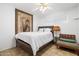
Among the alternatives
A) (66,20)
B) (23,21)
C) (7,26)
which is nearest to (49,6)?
(66,20)

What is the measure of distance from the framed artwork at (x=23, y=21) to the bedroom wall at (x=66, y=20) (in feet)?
0.84

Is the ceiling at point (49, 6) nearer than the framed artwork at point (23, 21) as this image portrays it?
Yes

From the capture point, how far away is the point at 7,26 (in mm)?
1378

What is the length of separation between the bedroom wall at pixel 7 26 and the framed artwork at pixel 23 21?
8 cm

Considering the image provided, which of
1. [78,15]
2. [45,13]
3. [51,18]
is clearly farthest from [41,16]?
[78,15]

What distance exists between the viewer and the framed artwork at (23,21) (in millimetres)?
1440

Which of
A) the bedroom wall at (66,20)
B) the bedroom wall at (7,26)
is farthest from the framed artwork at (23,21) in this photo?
the bedroom wall at (66,20)

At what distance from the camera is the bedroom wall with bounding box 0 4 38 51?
133 centimetres

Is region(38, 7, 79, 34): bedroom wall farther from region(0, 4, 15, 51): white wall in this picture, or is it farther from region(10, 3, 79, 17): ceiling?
region(0, 4, 15, 51): white wall

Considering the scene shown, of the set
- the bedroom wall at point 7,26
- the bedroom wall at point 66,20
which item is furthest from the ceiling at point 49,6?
the bedroom wall at point 7,26

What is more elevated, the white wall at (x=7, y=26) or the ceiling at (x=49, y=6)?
the ceiling at (x=49, y=6)

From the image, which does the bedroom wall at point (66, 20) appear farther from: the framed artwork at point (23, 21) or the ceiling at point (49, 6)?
the framed artwork at point (23, 21)

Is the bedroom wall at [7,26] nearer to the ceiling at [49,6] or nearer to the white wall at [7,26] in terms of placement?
the white wall at [7,26]

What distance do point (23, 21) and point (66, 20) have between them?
93 centimetres
